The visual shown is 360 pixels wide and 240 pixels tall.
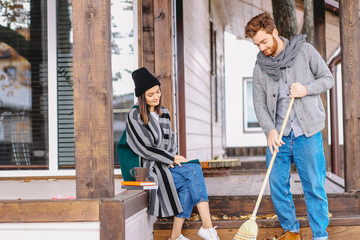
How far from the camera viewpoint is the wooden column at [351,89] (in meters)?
4.02

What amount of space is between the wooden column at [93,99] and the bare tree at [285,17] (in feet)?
15.5

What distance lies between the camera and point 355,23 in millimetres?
4039

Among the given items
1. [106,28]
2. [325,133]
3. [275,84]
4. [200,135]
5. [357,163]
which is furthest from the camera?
[200,135]

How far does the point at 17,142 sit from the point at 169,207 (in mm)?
2577

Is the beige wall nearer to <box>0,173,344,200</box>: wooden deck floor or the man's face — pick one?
<box>0,173,344,200</box>: wooden deck floor

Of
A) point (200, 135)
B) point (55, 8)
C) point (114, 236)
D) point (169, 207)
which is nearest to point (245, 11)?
point (200, 135)

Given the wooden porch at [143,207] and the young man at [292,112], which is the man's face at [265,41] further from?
the wooden porch at [143,207]

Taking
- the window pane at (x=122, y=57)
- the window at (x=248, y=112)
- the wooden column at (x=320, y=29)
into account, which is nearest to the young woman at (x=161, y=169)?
the window pane at (x=122, y=57)

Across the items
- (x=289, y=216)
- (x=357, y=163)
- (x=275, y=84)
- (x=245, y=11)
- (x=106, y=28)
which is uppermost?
(x=245, y=11)

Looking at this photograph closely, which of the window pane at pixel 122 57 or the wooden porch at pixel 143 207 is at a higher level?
the window pane at pixel 122 57

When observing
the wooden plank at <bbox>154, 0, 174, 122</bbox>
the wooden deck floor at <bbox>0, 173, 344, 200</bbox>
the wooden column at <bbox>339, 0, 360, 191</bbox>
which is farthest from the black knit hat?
the wooden column at <bbox>339, 0, 360, 191</bbox>

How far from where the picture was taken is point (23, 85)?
18.1ft

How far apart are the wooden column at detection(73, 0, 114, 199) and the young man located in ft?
3.25

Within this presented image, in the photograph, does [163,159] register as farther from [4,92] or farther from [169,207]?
[4,92]
